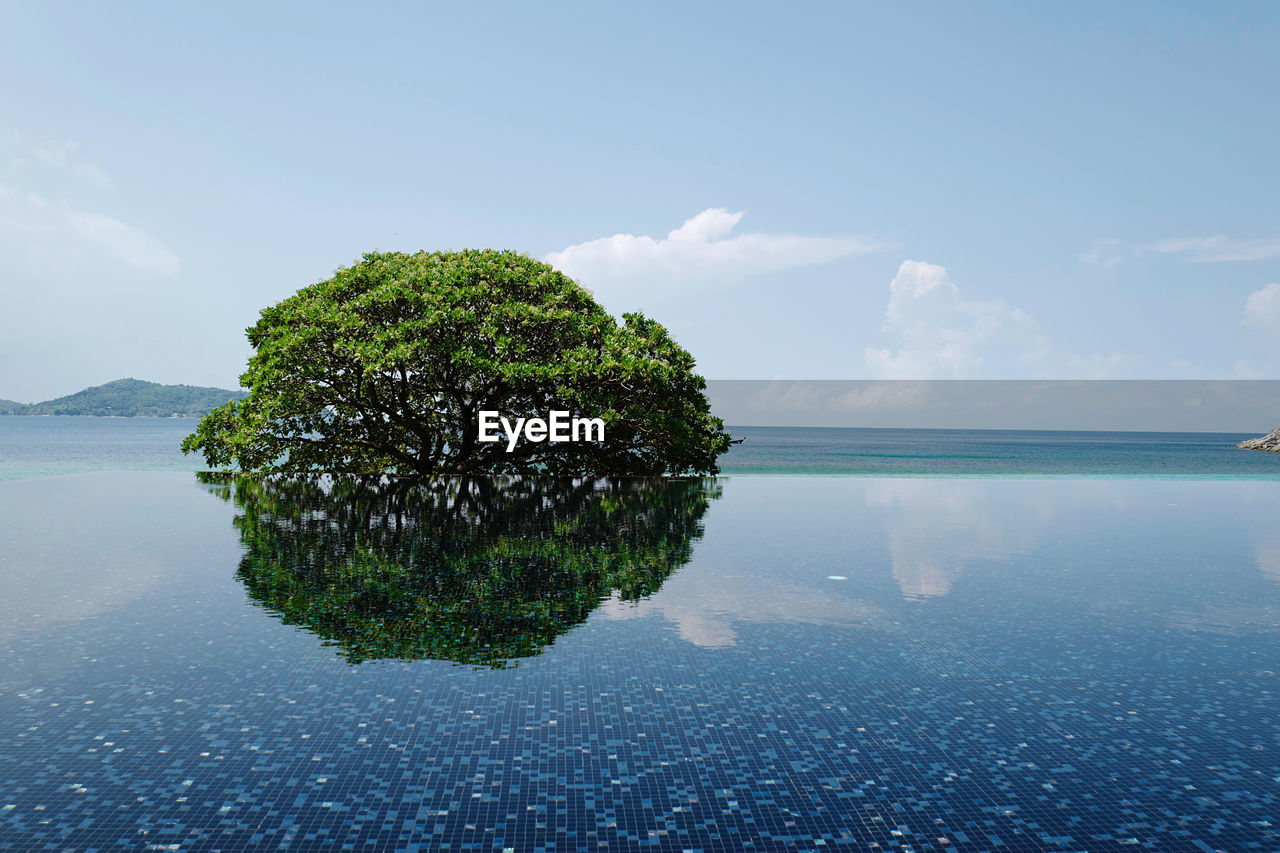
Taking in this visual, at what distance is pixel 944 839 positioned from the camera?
14.4 feet

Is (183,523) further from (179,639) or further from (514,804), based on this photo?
(514,804)

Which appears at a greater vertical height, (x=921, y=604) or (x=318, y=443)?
(x=318, y=443)

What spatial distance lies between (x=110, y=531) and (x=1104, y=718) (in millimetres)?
16301

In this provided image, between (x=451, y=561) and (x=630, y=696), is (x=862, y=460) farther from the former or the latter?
(x=630, y=696)

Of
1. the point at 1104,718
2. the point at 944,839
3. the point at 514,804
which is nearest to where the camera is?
the point at 944,839

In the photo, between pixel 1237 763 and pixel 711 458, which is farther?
pixel 711 458

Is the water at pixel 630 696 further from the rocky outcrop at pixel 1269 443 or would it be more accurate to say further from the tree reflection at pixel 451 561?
the rocky outcrop at pixel 1269 443

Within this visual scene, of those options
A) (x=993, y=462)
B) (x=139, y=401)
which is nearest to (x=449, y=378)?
(x=993, y=462)

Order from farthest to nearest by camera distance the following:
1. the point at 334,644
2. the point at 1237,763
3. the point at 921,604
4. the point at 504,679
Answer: the point at 921,604, the point at 334,644, the point at 504,679, the point at 1237,763

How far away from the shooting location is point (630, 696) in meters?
6.50

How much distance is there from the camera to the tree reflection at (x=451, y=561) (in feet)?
27.4

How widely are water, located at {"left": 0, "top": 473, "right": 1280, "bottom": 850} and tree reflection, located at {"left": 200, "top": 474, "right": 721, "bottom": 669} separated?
0.08m

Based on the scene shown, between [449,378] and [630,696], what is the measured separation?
69.7 ft

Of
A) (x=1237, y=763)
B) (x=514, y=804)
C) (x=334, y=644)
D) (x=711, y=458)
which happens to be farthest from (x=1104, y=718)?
(x=711, y=458)
